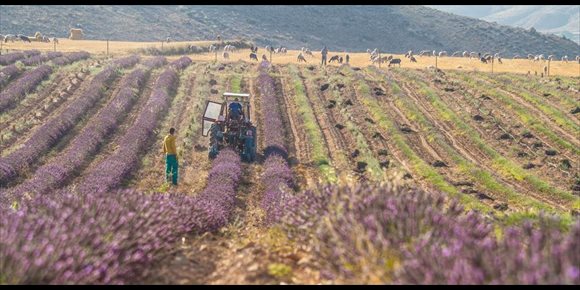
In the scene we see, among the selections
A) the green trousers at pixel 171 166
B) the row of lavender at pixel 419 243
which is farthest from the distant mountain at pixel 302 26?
the row of lavender at pixel 419 243

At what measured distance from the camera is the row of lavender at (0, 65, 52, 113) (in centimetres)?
2658

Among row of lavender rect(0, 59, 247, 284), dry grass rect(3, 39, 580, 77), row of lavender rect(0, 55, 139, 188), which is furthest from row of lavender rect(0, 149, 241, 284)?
dry grass rect(3, 39, 580, 77)

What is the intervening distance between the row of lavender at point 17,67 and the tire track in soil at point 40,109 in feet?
7.08

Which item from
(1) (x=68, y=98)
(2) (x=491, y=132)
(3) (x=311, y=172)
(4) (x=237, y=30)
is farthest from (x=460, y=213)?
(4) (x=237, y=30)

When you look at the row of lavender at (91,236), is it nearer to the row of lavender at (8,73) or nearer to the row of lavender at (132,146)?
the row of lavender at (132,146)

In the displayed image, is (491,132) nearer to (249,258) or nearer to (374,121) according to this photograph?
(374,121)

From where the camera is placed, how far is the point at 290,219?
762cm

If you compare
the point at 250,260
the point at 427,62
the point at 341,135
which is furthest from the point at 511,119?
the point at 427,62

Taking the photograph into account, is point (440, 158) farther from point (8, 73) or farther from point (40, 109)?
point (8, 73)

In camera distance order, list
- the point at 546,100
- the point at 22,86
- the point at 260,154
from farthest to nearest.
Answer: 1. the point at 546,100
2. the point at 22,86
3. the point at 260,154

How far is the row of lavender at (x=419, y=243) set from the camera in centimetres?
480

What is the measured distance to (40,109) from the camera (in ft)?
86.3

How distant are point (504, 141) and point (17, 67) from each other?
27.5m

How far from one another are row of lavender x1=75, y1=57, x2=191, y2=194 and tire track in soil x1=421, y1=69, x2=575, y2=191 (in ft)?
43.4
